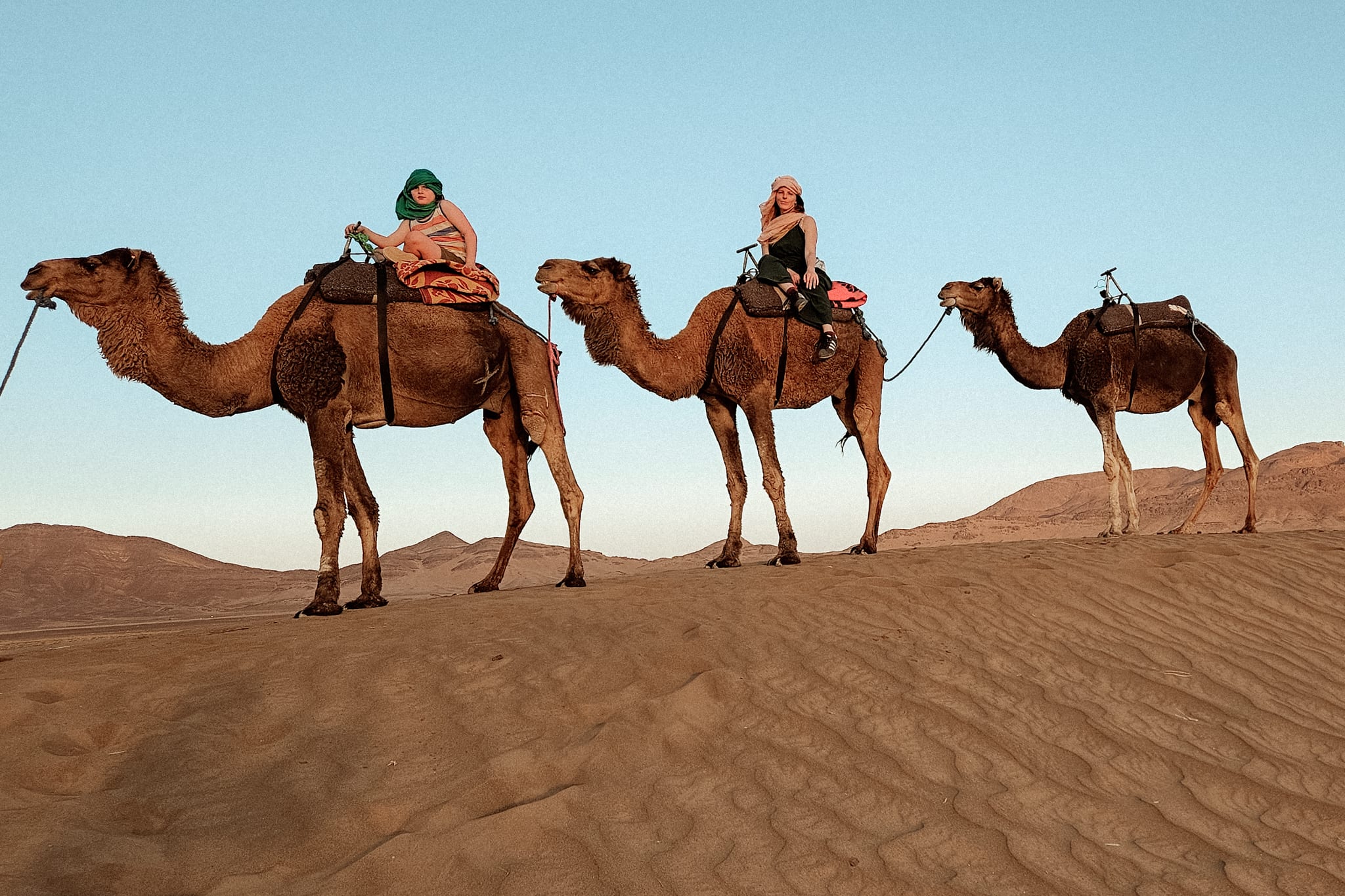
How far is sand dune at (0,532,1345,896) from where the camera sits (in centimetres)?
358

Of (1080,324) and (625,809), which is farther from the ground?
(1080,324)

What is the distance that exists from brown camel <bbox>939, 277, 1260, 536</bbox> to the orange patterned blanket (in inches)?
237

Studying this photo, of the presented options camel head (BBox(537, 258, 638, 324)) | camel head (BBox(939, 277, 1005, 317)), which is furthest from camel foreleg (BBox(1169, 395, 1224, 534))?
camel head (BBox(537, 258, 638, 324))

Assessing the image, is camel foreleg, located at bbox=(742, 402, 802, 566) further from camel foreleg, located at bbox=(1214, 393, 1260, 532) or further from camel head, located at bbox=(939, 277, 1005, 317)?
camel foreleg, located at bbox=(1214, 393, 1260, 532)

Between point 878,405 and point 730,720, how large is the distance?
7.55 meters

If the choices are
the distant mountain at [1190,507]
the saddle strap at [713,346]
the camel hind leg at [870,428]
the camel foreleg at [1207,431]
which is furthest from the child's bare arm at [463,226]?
the distant mountain at [1190,507]

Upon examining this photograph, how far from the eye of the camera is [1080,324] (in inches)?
512

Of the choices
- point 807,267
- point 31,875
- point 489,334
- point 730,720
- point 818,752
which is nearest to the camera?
point 31,875

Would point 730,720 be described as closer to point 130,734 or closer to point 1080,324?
point 130,734

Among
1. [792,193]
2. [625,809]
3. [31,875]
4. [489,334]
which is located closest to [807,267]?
[792,193]

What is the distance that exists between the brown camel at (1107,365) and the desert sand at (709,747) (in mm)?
4636

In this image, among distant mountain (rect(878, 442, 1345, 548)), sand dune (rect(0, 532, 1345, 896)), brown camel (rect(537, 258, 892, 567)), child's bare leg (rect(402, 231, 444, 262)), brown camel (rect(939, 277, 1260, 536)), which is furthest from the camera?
distant mountain (rect(878, 442, 1345, 548))

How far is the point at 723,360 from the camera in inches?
402

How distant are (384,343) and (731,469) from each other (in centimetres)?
370
